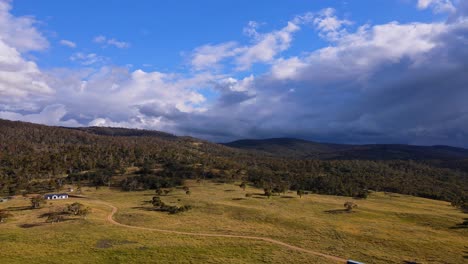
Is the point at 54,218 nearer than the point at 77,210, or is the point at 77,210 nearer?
the point at 54,218

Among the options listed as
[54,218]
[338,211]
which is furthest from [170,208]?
[338,211]

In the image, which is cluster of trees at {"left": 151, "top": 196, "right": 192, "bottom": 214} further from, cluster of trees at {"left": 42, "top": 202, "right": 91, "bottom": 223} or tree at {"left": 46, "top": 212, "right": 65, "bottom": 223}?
tree at {"left": 46, "top": 212, "right": 65, "bottom": 223}

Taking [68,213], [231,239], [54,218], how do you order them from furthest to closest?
[68,213] → [54,218] → [231,239]

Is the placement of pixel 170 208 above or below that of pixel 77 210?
below

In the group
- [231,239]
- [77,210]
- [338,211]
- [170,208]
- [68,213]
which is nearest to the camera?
[231,239]

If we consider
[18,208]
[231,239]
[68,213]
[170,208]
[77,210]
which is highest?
[77,210]

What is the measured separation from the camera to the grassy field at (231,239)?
56.8 m

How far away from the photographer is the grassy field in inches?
2235

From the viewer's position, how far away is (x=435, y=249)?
2544 inches

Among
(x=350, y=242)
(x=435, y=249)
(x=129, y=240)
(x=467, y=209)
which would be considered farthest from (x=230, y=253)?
(x=467, y=209)

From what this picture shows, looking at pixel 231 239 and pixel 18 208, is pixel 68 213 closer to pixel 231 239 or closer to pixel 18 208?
pixel 18 208

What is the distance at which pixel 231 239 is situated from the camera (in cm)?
6756

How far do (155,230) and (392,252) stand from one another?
172 ft

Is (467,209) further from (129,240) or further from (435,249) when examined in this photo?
(129,240)
